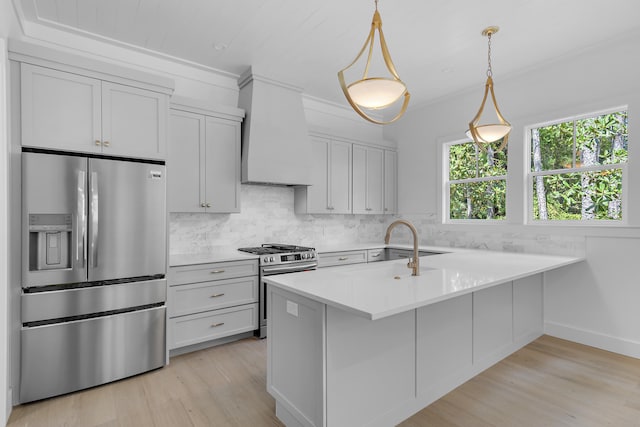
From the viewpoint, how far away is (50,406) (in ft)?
7.45

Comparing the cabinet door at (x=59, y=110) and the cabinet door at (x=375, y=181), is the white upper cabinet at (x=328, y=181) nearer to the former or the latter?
Answer: the cabinet door at (x=375, y=181)

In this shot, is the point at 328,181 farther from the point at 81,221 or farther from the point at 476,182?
the point at 81,221

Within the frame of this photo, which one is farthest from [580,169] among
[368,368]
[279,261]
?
[279,261]

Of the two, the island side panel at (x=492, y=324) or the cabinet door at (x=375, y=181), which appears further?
the cabinet door at (x=375, y=181)

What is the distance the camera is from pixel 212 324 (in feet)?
10.4

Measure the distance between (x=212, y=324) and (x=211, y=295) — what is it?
0.27 metres

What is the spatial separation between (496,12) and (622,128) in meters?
1.75

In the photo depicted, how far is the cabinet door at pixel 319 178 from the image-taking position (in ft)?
14.3

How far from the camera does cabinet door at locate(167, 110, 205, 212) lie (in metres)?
A: 3.28

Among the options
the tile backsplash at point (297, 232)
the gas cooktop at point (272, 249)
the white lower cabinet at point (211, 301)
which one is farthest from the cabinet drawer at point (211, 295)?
the tile backsplash at point (297, 232)

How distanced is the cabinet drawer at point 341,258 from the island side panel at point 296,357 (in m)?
1.89

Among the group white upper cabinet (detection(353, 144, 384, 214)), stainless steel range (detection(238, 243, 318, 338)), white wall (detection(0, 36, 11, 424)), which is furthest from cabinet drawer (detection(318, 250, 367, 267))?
white wall (detection(0, 36, 11, 424))

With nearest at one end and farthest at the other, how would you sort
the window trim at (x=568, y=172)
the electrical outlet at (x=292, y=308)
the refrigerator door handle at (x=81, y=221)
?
1. the electrical outlet at (x=292, y=308)
2. the refrigerator door handle at (x=81, y=221)
3. the window trim at (x=568, y=172)

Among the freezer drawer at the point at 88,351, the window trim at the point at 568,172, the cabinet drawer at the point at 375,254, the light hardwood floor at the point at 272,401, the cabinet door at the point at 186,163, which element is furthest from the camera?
the cabinet drawer at the point at 375,254
